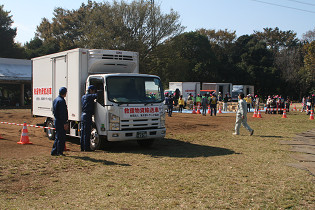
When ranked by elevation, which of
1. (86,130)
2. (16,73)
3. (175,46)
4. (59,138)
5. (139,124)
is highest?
(175,46)

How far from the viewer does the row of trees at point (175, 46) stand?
4356 centimetres

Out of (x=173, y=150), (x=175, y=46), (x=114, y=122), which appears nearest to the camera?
(x=114, y=122)

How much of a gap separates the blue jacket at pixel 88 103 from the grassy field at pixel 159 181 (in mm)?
1339

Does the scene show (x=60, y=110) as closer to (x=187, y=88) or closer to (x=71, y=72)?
(x=71, y=72)

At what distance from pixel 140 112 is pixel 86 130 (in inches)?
70.0

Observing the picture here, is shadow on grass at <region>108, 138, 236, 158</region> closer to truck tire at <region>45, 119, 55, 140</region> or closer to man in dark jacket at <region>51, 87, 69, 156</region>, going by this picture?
man in dark jacket at <region>51, 87, 69, 156</region>

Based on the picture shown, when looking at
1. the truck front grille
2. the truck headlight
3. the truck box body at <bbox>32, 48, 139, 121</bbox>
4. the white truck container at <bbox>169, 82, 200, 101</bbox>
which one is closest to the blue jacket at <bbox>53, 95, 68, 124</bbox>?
the truck headlight

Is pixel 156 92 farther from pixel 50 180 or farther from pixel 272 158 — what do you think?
pixel 50 180

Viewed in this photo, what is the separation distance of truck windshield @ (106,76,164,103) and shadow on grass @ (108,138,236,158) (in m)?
1.67

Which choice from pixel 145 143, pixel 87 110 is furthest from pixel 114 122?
pixel 145 143

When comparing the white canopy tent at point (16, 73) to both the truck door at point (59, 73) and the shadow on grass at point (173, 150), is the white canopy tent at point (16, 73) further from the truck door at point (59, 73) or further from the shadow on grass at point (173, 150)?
the shadow on grass at point (173, 150)

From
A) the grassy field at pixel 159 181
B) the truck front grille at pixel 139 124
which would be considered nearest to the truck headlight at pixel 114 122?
the truck front grille at pixel 139 124

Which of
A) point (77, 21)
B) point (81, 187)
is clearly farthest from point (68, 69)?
point (77, 21)

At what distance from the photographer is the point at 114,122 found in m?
10.2
